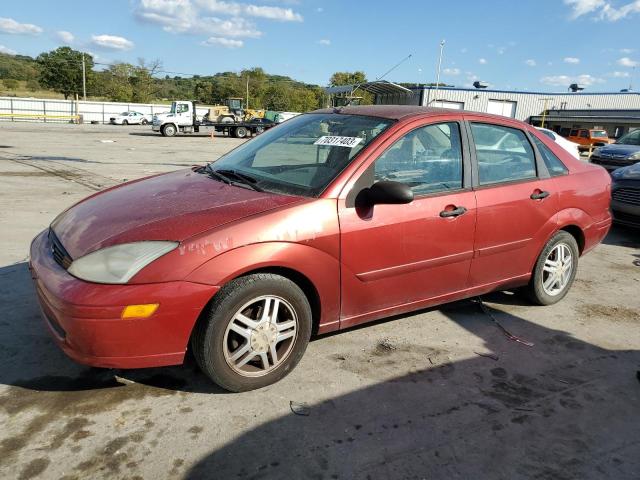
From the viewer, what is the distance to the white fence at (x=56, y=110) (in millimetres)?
42812

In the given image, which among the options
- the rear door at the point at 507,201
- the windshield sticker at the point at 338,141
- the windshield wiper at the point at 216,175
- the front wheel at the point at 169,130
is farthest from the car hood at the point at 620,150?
the front wheel at the point at 169,130

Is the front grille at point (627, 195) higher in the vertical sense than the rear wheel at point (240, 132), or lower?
lower

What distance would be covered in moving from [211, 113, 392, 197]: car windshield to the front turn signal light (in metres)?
1.05

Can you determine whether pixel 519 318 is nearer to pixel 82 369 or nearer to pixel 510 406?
pixel 510 406

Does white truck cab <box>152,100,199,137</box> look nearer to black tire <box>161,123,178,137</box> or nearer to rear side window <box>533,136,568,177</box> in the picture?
black tire <box>161,123,178,137</box>

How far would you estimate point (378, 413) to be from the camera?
2697 millimetres

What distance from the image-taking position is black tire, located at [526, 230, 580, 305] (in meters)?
4.15

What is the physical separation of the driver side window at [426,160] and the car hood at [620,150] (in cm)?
994

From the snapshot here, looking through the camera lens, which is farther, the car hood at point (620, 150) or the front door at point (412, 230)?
the car hood at point (620, 150)

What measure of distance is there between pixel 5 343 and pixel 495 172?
3.66m

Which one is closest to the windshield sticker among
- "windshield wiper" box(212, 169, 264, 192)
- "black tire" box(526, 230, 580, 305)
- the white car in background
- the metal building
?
"windshield wiper" box(212, 169, 264, 192)

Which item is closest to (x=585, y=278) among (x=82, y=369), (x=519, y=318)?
(x=519, y=318)

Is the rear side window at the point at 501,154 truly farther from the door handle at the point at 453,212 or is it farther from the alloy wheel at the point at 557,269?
the alloy wheel at the point at 557,269

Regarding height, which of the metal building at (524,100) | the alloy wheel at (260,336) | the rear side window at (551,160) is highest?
the metal building at (524,100)
